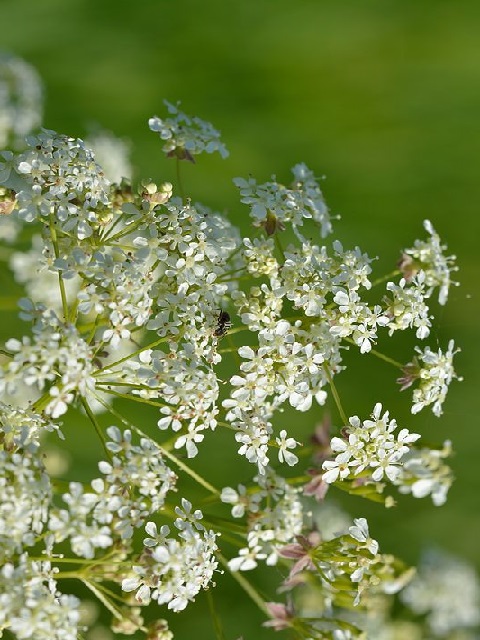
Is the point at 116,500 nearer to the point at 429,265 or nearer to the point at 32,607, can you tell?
the point at 32,607

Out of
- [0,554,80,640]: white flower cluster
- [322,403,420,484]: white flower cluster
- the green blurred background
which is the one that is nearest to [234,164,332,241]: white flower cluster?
[322,403,420,484]: white flower cluster

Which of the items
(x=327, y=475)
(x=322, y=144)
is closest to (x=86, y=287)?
(x=327, y=475)

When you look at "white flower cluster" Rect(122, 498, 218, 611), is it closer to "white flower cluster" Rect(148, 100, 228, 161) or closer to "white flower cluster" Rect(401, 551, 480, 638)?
"white flower cluster" Rect(148, 100, 228, 161)

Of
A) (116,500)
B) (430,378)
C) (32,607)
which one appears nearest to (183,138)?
(430,378)

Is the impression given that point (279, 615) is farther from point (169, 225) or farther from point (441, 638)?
point (441, 638)

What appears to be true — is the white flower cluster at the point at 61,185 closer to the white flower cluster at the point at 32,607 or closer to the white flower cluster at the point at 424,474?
the white flower cluster at the point at 32,607

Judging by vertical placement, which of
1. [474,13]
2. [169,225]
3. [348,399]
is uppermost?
[474,13]
